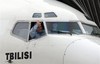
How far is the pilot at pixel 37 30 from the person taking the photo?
1104cm

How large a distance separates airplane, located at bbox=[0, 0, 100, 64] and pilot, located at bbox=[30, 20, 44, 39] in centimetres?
7

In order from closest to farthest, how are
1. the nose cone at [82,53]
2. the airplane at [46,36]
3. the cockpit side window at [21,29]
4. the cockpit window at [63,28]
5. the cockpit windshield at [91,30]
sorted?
the nose cone at [82,53]
the airplane at [46,36]
the cockpit window at [63,28]
the cockpit side window at [21,29]
the cockpit windshield at [91,30]

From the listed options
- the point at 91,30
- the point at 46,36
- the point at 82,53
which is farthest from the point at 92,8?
the point at 82,53

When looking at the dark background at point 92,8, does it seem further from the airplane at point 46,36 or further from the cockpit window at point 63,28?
the cockpit window at point 63,28

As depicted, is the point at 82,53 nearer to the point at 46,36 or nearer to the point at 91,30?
the point at 46,36

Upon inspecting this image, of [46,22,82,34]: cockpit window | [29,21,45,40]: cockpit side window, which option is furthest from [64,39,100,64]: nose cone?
[29,21,45,40]: cockpit side window

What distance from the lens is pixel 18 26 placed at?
11.3 m

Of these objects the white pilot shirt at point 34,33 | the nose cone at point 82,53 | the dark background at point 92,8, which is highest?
the dark background at point 92,8

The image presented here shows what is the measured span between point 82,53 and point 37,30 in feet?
5.53

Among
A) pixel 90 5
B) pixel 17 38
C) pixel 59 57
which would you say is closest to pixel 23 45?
pixel 17 38

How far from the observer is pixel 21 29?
11.3 m

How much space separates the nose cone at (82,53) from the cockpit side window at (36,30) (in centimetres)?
109

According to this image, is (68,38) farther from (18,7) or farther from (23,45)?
(18,7)

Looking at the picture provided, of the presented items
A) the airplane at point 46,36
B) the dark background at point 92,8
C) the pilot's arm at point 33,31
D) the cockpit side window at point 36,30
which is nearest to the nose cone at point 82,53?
the airplane at point 46,36
